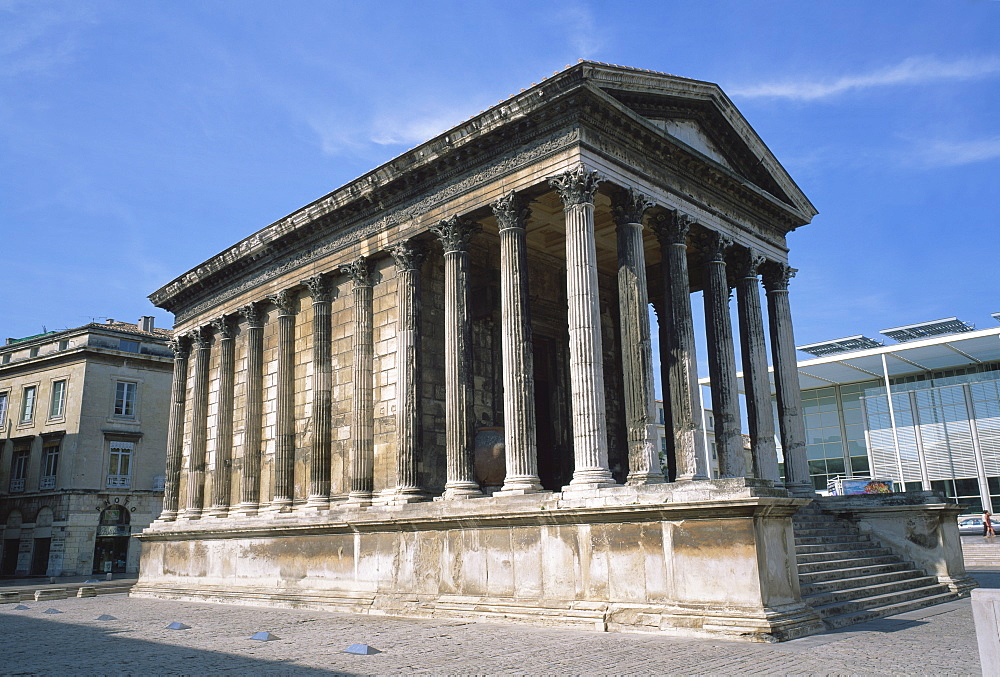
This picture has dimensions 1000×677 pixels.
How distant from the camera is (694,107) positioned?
1712 centimetres

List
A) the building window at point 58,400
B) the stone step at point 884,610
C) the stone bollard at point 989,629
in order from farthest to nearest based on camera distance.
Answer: the building window at point 58,400 < the stone step at point 884,610 < the stone bollard at point 989,629

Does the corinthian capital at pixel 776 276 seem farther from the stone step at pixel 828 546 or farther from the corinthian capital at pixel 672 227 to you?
the stone step at pixel 828 546

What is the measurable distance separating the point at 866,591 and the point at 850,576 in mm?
560

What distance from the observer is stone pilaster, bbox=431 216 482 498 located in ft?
49.2

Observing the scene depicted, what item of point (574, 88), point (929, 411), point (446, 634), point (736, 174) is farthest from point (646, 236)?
point (929, 411)

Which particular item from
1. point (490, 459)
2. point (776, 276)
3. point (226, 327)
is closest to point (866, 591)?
point (490, 459)

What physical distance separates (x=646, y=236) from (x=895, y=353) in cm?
2517

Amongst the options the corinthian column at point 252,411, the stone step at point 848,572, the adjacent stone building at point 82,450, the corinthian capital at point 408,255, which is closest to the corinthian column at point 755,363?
the stone step at point 848,572

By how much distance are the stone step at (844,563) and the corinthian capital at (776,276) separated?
23.7 ft

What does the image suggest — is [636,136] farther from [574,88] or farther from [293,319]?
[293,319]

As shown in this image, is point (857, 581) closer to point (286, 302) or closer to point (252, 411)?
point (286, 302)

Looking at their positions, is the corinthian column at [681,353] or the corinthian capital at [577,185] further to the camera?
the corinthian column at [681,353]

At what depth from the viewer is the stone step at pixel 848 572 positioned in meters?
12.3

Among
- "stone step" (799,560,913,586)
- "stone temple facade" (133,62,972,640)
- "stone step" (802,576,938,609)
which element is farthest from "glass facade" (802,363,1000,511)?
"stone step" (802,576,938,609)
